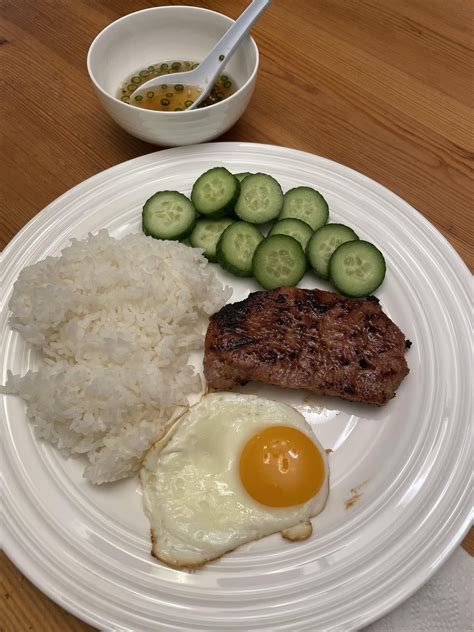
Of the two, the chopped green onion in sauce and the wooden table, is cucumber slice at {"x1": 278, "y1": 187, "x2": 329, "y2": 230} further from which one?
the chopped green onion in sauce

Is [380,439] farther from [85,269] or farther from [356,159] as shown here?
[356,159]

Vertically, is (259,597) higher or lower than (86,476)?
higher

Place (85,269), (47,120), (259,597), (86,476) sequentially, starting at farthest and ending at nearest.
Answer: (47,120)
(85,269)
(86,476)
(259,597)

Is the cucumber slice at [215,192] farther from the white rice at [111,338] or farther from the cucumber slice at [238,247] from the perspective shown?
the white rice at [111,338]

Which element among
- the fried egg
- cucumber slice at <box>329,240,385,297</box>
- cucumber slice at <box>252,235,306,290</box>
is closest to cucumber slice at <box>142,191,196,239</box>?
cucumber slice at <box>252,235,306,290</box>

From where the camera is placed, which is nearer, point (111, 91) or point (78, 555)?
point (78, 555)

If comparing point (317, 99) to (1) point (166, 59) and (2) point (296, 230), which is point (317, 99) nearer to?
(1) point (166, 59)

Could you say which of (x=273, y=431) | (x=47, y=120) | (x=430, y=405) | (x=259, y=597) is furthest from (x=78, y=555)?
(x=47, y=120)

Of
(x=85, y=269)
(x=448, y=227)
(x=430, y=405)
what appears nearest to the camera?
(x=430, y=405)

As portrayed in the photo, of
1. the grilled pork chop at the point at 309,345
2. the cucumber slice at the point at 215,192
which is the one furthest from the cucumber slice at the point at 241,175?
the grilled pork chop at the point at 309,345
